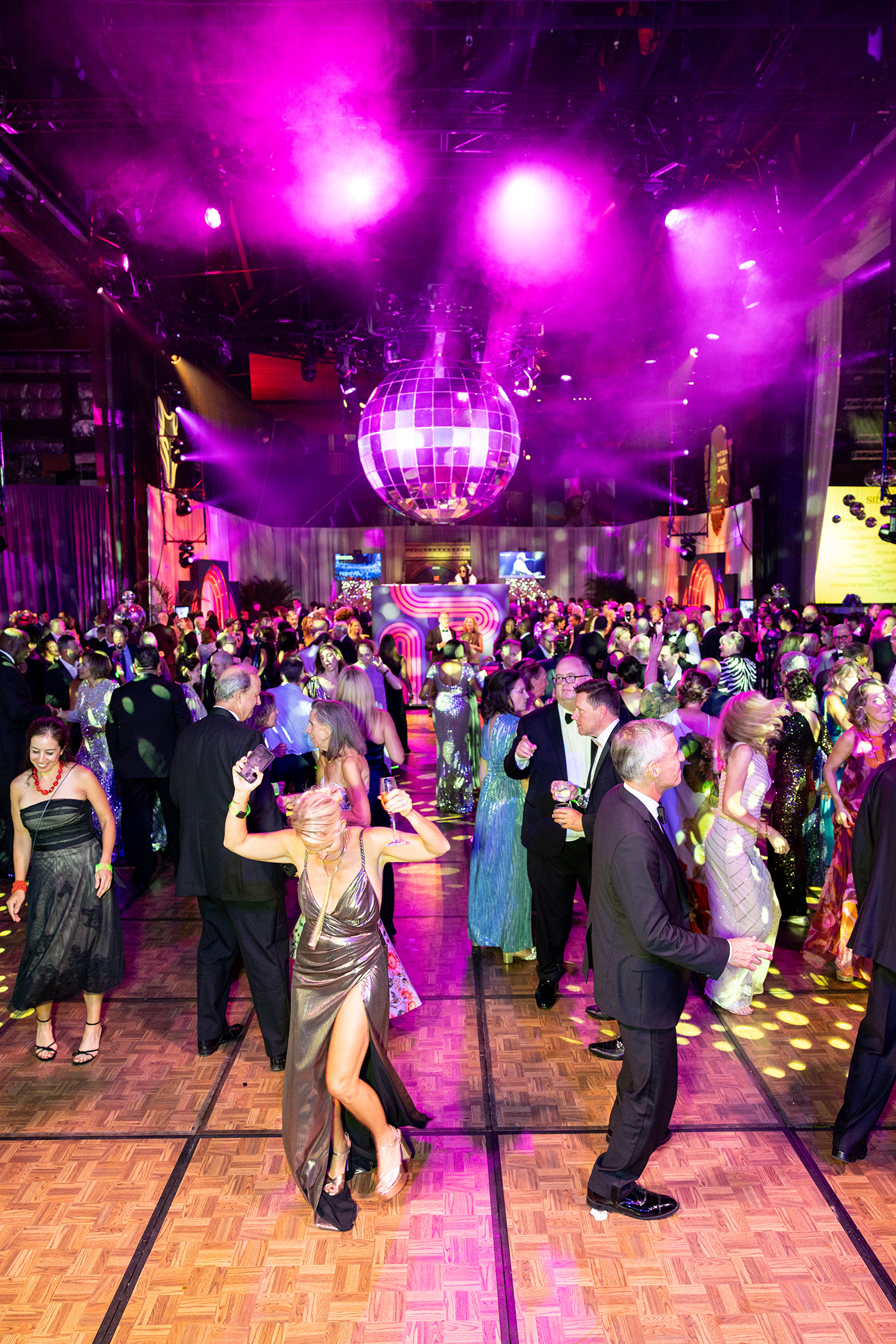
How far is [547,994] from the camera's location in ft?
12.7

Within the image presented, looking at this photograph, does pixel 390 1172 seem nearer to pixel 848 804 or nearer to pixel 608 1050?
pixel 608 1050

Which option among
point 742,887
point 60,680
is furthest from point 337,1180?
point 60,680

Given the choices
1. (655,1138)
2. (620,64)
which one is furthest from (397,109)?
(655,1138)

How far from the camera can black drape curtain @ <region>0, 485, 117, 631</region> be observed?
1045 cm

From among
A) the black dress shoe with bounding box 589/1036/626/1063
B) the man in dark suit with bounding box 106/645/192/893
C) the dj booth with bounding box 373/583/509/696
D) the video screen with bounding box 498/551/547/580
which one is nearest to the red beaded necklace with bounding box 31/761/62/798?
the man in dark suit with bounding box 106/645/192/893

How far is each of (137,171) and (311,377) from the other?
3.83m

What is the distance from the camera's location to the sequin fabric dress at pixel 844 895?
3.92 m

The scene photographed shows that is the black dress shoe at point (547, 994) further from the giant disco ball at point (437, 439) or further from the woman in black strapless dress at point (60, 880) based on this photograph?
the giant disco ball at point (437, 439)

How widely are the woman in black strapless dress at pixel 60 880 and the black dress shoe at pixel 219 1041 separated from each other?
1.45 ft

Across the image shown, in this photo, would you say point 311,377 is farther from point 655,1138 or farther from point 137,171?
point 655,1138

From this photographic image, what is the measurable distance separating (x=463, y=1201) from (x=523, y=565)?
20260 mm

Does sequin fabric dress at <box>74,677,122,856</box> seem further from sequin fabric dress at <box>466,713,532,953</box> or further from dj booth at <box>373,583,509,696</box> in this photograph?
dj booth at <box>373,583,509,696</box>

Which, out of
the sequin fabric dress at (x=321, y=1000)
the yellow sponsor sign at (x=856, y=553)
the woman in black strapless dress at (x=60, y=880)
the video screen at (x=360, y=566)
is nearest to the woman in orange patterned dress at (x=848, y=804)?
the sequin fabric dress at (x=321, y=1000)

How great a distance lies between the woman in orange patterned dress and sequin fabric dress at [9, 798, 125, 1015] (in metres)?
3.20
